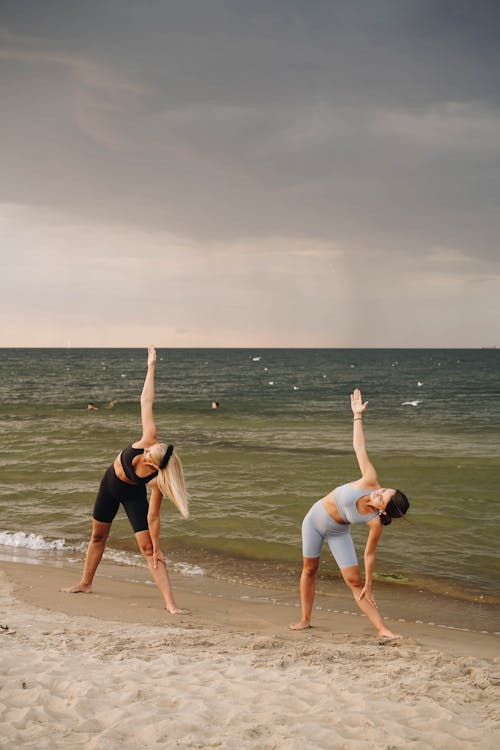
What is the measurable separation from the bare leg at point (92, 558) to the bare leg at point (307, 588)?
2228 millimetres

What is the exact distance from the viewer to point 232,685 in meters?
4.43

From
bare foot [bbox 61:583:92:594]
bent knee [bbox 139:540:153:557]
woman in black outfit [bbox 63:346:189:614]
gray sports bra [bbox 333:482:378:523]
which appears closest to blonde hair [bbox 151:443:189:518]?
woman in black outfit [bbox 63:346:189:614]

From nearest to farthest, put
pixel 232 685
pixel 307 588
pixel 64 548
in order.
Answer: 1. pixel 232 685
2. pixel 307 588
3. pixel 64 548

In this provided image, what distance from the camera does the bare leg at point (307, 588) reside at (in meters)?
6.21

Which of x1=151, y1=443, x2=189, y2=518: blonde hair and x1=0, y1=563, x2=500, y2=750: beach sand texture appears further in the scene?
x1=151, y1=443, x2=189, y2=518: blonde hair

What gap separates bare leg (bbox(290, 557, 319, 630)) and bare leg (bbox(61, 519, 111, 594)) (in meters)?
2.23

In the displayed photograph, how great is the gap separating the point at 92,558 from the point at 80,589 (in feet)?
1.35

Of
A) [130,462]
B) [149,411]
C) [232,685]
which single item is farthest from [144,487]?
[232,685]

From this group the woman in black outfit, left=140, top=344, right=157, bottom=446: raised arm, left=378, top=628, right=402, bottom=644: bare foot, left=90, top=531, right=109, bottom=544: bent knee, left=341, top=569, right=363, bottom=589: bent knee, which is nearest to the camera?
left=341, top=569, right=363, bottom=589: bent knee

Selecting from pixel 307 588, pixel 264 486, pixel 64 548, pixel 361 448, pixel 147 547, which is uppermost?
pixel 361 448

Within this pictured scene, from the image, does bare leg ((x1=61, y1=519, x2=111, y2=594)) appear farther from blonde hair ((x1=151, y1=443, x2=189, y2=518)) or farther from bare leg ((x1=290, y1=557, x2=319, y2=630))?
bare leg ((x1=290, y1=557, x2=319, y2=630))

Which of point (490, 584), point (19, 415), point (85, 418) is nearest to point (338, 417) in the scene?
point (85, 418)

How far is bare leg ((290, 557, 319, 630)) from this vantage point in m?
6.21

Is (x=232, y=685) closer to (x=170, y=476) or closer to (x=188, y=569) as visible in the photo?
(x=170, y=476)
